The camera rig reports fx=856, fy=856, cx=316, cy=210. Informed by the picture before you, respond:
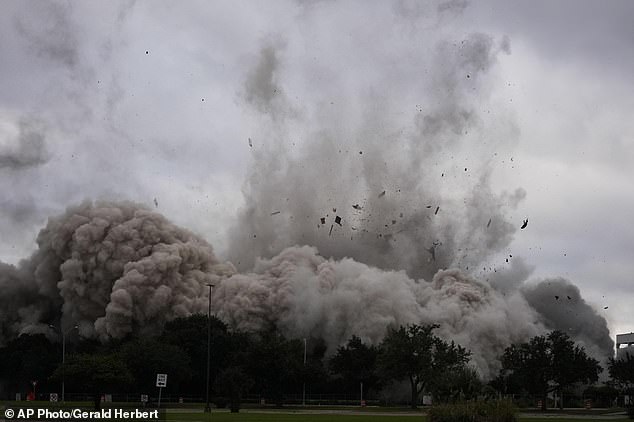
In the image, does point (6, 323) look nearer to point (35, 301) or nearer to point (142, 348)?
point (35, 301)

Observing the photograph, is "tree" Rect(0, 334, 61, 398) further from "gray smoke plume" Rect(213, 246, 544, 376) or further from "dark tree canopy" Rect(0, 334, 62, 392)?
"gray smoke plume" Rect(213, 246, 544, 376)

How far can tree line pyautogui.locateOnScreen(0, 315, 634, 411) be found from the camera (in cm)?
8575

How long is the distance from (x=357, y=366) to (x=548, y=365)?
82.1 feet

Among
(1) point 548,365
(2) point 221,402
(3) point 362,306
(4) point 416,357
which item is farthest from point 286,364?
(3) point 362,306

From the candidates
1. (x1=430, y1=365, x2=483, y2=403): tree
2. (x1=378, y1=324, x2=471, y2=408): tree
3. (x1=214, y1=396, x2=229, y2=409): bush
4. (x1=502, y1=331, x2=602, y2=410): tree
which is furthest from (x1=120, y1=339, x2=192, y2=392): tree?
(x1=430, y1=365, x2=483, y2=403): tree

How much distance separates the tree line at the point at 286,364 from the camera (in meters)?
85.8

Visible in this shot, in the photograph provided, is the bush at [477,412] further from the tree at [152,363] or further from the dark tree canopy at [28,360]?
the dark tree canopy at [28,360]

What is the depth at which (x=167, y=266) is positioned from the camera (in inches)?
4798

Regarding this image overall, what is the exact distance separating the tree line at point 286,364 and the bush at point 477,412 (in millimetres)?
34013

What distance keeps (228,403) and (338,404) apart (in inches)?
646

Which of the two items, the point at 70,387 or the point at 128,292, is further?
the point at 128,292

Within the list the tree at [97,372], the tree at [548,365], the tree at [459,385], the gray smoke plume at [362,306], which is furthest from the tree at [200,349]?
the tree at [459,385]

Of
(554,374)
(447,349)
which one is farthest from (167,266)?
(554,374)

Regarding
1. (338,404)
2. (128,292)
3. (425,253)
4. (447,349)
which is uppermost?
(425,253)
